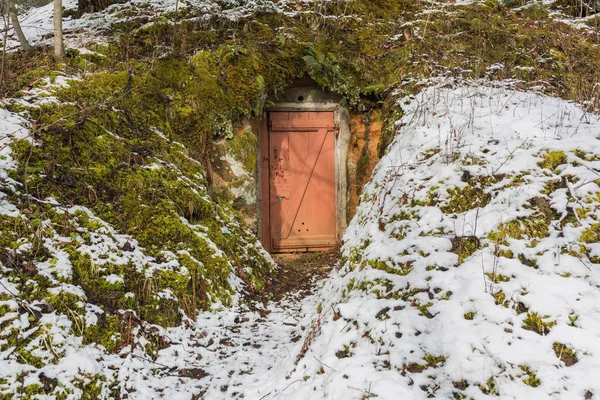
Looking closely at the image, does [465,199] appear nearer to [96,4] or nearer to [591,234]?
[591,234]

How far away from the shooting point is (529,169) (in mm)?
3113

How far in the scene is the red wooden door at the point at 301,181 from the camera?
7012mm

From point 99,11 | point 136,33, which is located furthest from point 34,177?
point 99,11

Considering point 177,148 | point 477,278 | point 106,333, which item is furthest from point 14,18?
point 477,278

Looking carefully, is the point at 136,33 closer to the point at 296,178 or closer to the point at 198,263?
the point at 296,178

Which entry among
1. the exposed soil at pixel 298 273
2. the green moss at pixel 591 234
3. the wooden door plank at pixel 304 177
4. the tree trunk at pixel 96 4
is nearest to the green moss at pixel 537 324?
the green moss at pixel 591 234

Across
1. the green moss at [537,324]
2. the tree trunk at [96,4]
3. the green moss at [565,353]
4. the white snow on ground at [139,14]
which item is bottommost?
the green moss at [565,353]

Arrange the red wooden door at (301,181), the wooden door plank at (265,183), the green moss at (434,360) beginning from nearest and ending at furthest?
1. the green moss at (434,360)
2. the wooden door plank at (265,183)
3. the red wooden door at (301,181)

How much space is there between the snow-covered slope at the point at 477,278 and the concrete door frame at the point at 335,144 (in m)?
3.11

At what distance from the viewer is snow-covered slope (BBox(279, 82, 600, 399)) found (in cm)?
202

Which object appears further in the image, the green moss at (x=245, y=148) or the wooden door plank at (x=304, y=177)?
the wooden door plank at (x=304, y=177)

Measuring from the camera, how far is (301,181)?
23.4ft

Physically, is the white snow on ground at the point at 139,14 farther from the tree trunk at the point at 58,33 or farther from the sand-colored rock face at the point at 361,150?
the sand-colored rock face at the point at 361,150

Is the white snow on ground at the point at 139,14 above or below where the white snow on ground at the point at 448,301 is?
above
